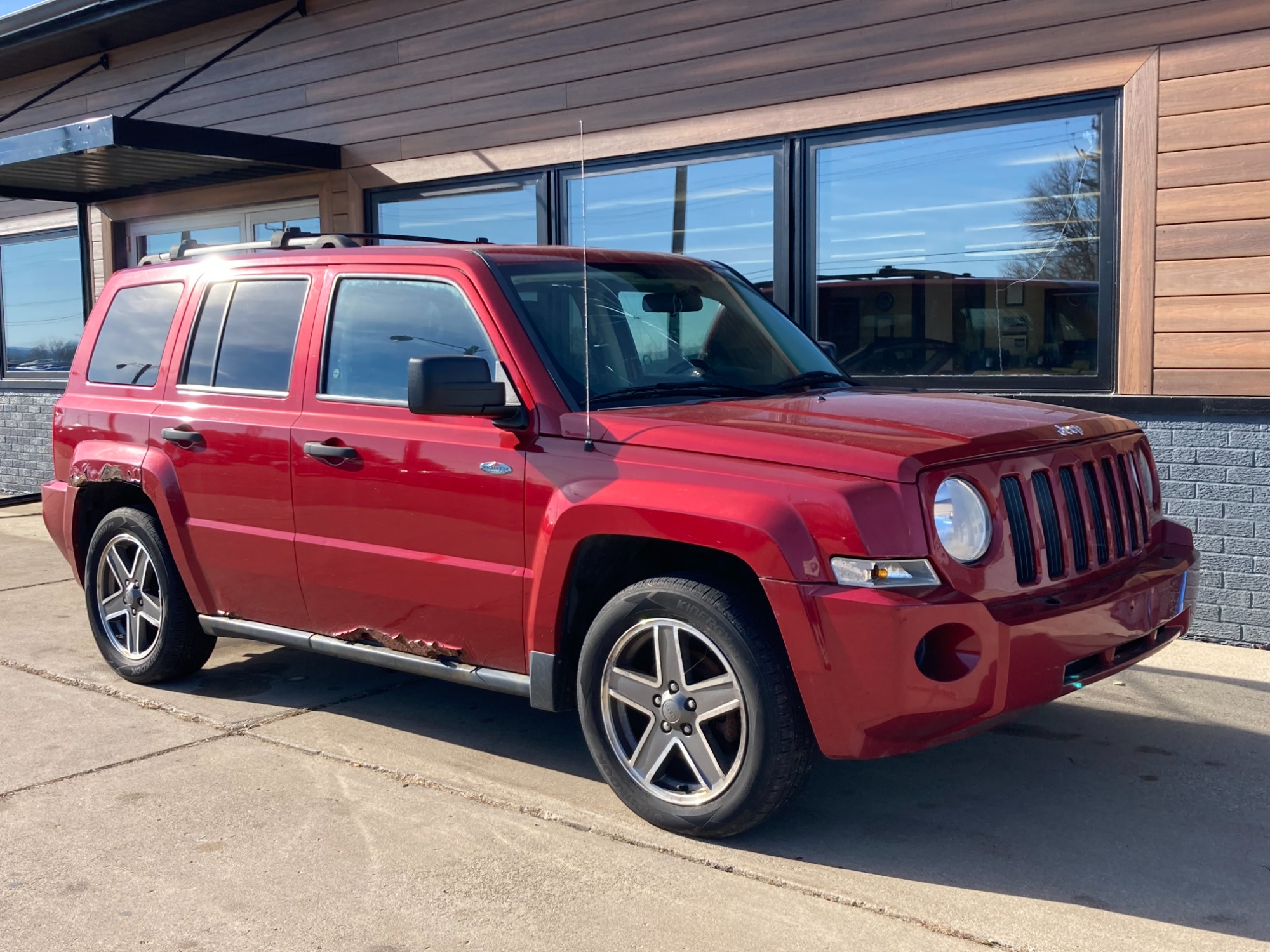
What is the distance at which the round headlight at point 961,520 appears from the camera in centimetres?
364

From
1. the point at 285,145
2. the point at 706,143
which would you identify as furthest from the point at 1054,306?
the point at 285,145

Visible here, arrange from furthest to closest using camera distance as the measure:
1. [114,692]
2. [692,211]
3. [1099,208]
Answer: [692,211] → [1099,208] → [114,692]

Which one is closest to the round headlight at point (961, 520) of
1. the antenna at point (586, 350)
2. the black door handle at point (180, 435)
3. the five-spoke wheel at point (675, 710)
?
the five-spoke wheel at point (675, 710)

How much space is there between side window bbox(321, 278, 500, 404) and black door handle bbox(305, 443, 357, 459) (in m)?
0.22

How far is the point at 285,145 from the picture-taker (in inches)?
411

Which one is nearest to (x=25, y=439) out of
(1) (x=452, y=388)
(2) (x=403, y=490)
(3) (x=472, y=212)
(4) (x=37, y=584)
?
(4) (x=37, y=584)

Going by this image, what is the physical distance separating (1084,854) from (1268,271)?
3919 millimetres

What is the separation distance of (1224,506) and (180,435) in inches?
208

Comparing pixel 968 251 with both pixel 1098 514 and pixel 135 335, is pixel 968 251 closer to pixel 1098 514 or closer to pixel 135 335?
pixel 1098 514

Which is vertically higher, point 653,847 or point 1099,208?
point 1099,208

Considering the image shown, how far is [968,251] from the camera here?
754 cm

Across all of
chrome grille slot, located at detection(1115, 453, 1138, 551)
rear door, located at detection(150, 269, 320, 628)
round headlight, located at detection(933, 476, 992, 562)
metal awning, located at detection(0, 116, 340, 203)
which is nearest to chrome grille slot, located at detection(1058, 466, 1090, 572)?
chrome grille slot, located at detection(1115, 453, 1138, 551)

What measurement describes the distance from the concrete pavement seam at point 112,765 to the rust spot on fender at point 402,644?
2.20ft

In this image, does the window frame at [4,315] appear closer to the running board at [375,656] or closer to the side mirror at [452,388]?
the running board at [375,656]
